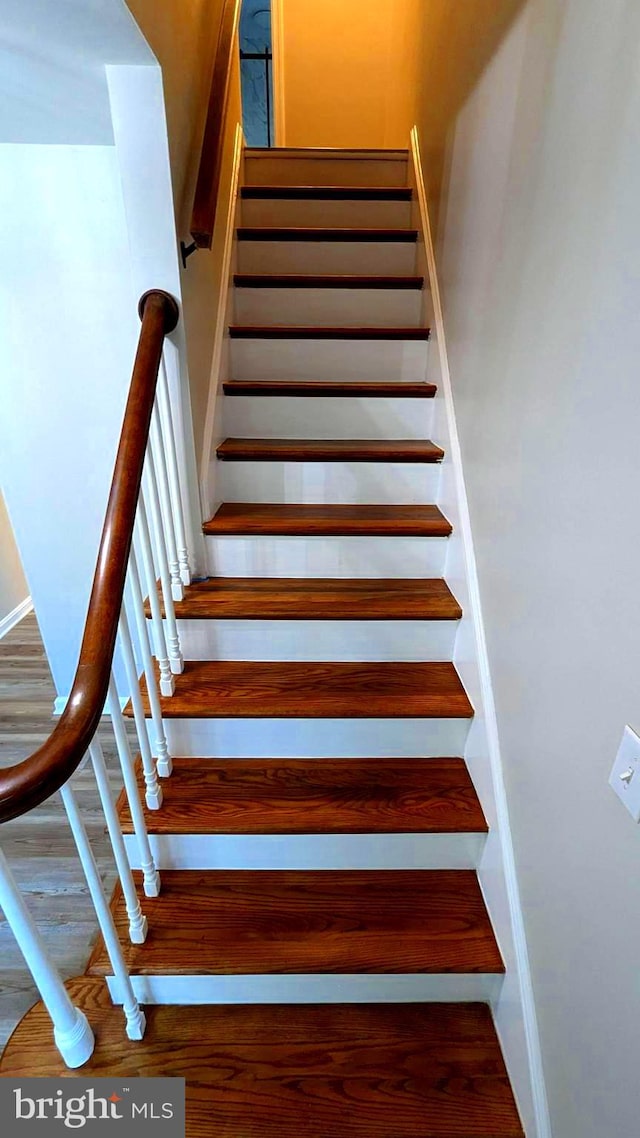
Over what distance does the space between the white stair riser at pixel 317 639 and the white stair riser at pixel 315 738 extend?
241 millimetres

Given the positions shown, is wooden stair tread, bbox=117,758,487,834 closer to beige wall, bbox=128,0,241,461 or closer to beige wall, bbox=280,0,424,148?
beige wall, bbox=128,0,241,461

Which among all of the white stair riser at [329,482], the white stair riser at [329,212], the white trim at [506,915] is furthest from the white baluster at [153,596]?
the white stair riser at [329,212]

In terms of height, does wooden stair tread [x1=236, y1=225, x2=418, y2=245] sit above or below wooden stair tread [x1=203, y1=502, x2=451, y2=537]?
above

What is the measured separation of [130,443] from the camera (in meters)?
1.15

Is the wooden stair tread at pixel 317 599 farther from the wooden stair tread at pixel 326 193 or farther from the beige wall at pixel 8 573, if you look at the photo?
the beige wall at pixel 8 573

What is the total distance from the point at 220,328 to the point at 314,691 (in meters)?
1.36

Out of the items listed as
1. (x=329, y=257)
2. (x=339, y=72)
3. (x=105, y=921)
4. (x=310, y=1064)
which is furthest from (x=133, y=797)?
(x=339, y=72)

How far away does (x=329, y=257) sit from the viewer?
8.05 feet

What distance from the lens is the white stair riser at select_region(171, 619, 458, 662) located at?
1.62 m

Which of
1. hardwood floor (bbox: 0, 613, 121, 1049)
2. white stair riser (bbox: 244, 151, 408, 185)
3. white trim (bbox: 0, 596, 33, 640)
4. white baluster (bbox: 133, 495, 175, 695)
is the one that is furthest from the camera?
white trim (bbox: 0, 596, 33, 640)

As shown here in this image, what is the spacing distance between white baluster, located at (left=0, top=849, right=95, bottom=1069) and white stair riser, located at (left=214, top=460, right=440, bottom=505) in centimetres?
135

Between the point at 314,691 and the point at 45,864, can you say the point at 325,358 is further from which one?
the point at 45,864

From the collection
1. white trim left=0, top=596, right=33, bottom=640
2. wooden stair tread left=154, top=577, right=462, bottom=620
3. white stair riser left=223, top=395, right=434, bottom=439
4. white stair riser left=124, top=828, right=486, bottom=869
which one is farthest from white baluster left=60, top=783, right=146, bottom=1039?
white trim left=0, top=596, right=33, bottom=640

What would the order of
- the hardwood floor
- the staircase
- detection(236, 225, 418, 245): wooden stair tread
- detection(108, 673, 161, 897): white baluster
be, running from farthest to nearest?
detection(236, 225, 418, 245): wooden stair tread, the hardwood floor, the staircase, detection(108, 673, 161, 897): white baluster
